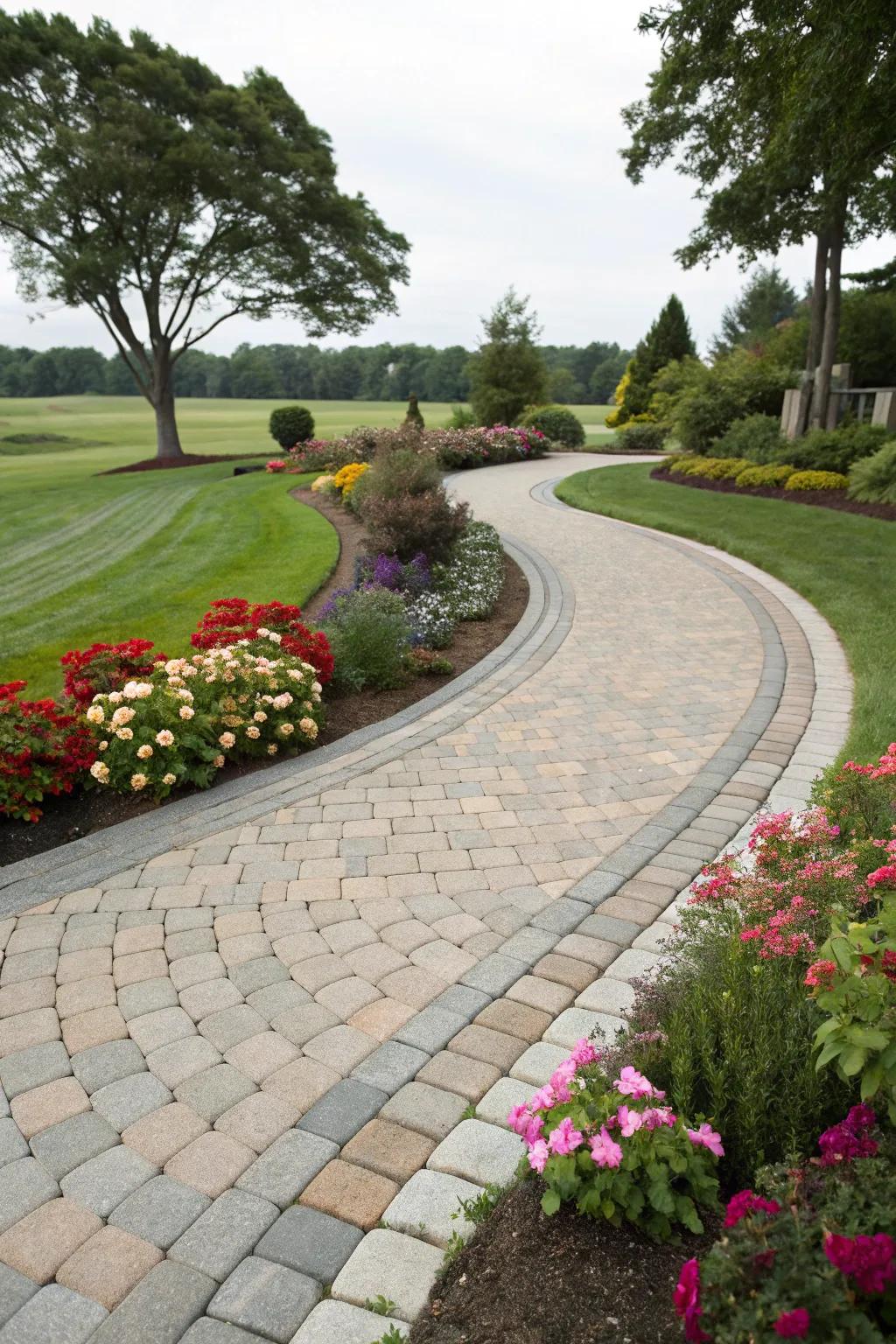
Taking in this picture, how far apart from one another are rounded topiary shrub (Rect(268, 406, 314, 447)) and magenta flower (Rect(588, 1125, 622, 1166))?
25.4 meters

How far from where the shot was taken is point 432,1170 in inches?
90.4

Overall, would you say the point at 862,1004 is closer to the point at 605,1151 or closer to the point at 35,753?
the point at 605,1151

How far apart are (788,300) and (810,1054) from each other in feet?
215

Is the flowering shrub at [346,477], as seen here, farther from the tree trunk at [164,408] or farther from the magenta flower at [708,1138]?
the magenta flower at [708,1138]

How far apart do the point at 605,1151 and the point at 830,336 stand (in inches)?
790

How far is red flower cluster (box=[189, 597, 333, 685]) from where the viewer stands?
5871mm

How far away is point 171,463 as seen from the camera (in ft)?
84.4

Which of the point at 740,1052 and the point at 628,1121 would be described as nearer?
the point at 628,1121

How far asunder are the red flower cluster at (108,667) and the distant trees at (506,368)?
25.8 m

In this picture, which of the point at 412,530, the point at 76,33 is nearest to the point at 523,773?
the point at 412,530

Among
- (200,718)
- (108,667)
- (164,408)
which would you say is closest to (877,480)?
(200,718)

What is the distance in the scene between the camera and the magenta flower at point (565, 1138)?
6.31 ft

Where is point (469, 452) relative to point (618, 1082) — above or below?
above

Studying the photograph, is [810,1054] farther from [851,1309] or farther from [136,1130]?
[136,1130]
